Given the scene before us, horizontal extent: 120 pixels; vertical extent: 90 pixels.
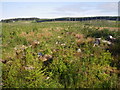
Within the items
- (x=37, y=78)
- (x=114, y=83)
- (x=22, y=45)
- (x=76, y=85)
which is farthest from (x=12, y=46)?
(x=114, y=83)

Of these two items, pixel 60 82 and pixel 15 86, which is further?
pixel 60 82

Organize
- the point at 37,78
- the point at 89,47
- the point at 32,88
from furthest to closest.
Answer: the point at 89,47 → the point at 37,78 → the point at 32,88

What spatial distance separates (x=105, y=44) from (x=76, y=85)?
13.2ft

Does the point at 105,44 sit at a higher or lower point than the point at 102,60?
higher

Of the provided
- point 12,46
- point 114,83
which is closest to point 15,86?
point 114,83

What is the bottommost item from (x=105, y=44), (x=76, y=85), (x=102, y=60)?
(x=76, y=85)

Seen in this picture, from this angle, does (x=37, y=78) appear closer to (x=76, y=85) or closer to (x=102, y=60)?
(x=76, y=85)

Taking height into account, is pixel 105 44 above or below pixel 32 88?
above

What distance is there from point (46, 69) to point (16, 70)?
3.52 ft

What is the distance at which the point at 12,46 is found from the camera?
25.8 feet

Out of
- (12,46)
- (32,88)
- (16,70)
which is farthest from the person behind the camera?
(12,46)

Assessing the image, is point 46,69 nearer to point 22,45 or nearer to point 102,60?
point 102,60

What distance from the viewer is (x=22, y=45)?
8.03 meters

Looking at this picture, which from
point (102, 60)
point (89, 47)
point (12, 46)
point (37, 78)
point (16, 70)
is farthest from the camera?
point (12, 46)
